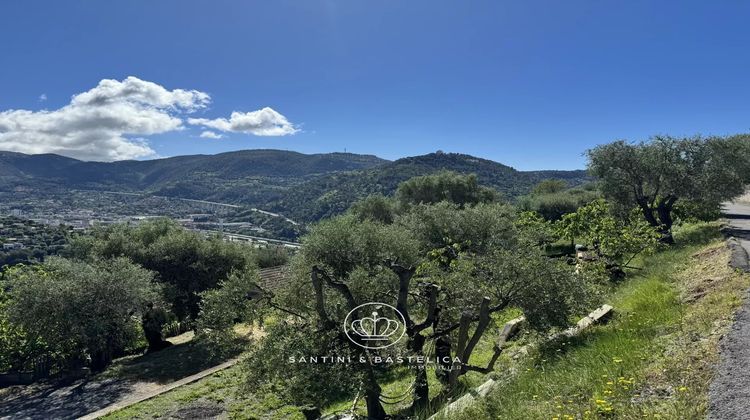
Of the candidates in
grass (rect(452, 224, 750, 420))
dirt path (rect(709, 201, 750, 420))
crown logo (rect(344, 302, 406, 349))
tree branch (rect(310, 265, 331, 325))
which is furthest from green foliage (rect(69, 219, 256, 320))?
dirt path (rect(709, 201, 750, 420))

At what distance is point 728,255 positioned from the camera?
12938 millimetres

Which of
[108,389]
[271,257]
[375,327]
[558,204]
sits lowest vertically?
[108,389]

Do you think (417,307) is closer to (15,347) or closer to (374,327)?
(374,327)

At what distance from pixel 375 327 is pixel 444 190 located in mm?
42529

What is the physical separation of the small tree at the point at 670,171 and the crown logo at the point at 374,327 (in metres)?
19.5

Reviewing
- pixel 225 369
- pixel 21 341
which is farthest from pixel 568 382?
pixel 21 341

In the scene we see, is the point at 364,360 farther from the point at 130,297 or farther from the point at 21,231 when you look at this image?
the point at 21,231

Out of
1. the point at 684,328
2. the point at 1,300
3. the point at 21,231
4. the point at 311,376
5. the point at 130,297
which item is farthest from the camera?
the point at 21,231

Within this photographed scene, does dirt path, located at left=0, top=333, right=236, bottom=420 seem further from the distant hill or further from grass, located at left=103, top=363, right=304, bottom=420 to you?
the distant hill

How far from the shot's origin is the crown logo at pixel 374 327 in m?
8.35

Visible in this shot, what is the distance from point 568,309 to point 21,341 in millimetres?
21202

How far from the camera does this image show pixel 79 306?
1697cm

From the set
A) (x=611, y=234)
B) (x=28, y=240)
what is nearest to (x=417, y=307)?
(x=611, y=234)

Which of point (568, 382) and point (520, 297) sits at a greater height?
point (520, 297)
